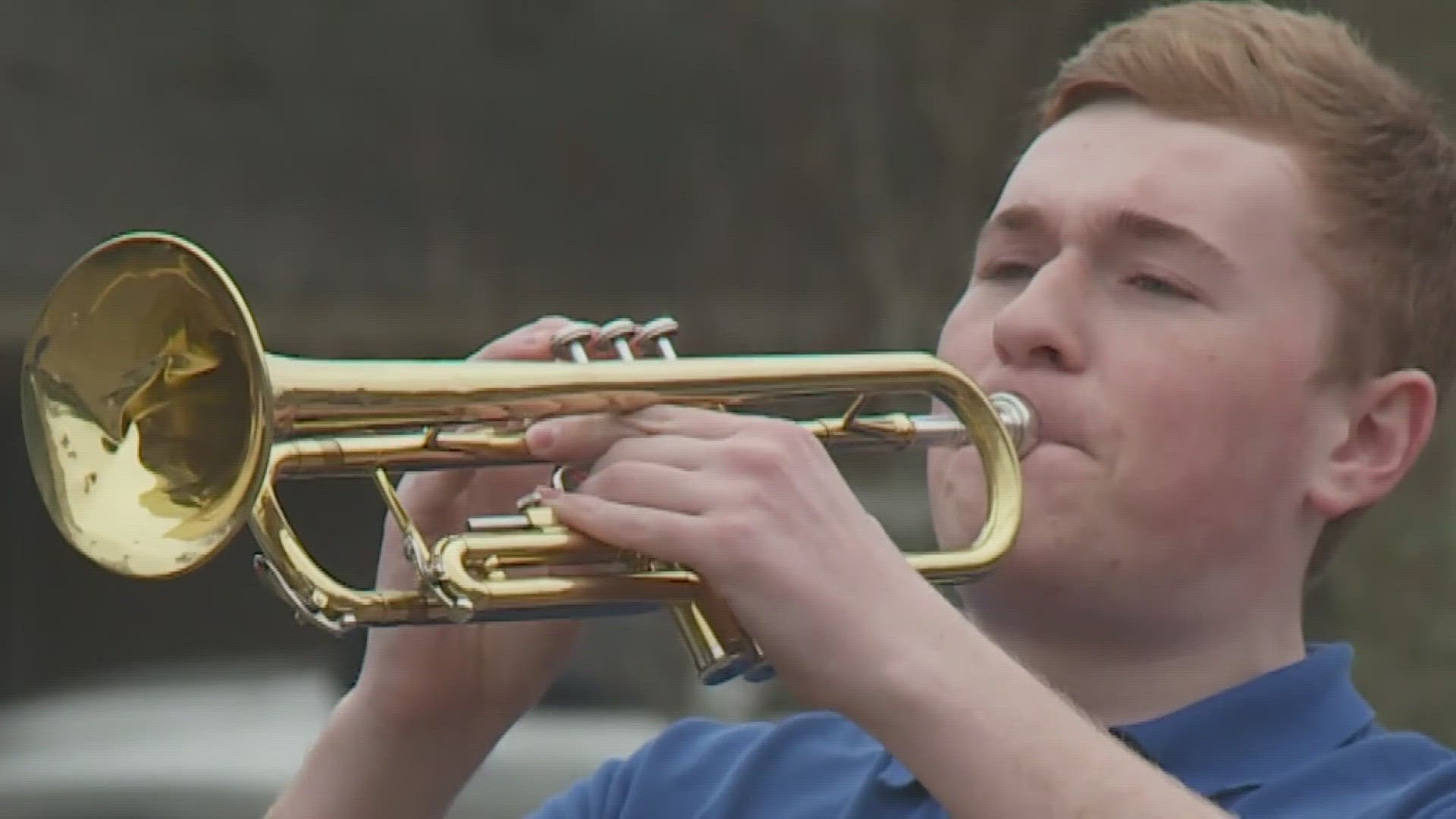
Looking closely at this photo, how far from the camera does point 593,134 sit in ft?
38.1

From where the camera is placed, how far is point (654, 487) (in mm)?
2662

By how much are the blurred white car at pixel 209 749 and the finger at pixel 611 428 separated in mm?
5255

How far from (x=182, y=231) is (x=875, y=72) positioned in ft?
9.98

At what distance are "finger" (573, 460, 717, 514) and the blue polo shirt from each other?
1.14ft

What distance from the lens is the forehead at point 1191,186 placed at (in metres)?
3.06

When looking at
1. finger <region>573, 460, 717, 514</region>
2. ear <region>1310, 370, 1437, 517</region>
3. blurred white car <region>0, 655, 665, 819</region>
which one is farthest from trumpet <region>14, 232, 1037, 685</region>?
blurred white car <region>0, 655, 665, 819</region>

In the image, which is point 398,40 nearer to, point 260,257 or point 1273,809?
point 260,257

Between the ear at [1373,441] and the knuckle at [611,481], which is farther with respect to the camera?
the ear at [1373,441]

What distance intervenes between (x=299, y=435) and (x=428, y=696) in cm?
50

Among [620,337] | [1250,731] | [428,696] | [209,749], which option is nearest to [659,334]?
[620,337]

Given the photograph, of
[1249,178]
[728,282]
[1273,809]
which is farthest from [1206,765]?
[728,282]

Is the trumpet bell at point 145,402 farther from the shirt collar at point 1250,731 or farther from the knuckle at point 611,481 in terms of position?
the shirt collar at point 1250,731

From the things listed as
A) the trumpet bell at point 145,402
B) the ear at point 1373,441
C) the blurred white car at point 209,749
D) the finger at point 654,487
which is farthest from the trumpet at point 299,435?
the blurred white car at point 209,749

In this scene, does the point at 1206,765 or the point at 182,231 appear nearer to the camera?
the point at 1206,765
